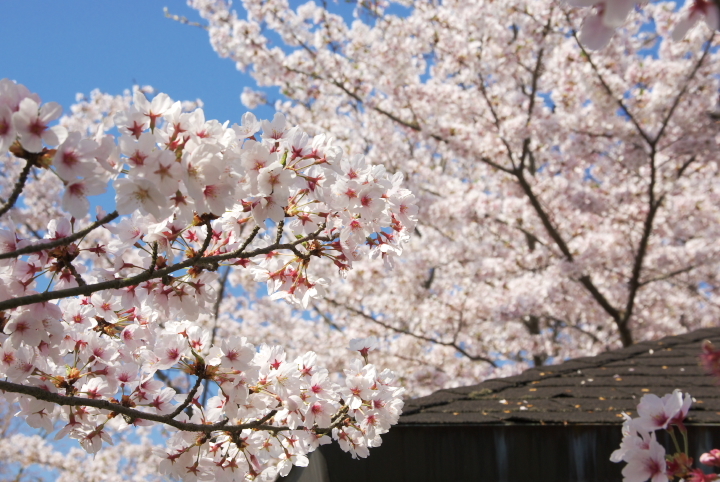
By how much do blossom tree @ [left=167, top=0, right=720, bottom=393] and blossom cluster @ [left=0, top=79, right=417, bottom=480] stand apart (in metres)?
6.40

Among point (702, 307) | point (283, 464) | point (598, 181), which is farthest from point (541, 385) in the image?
point (702, 307)

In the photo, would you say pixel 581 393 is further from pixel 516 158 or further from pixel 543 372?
pixel 516 158

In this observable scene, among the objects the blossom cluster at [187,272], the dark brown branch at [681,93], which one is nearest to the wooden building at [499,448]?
the blossom cluster at [187,272]

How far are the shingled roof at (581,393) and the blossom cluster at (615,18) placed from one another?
7.14ft

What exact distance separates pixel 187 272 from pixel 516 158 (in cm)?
930

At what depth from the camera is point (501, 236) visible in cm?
1157

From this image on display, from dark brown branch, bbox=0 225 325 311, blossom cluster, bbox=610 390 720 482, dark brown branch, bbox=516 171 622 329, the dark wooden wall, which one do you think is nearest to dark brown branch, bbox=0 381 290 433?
dark brown branch, bbox=0 225 325 311

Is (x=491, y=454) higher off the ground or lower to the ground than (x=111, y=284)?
lower

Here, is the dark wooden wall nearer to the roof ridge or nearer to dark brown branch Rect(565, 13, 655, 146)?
the roof ridge

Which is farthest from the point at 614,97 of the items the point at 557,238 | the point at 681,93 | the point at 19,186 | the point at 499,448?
the point at 19,186

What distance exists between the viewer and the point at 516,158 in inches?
411

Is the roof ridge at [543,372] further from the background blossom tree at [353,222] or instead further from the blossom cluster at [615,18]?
the blossom cluster at [615,18]

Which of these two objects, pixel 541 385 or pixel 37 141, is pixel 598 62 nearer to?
pixel 541 385

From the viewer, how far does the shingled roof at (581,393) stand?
3018 millimetres
